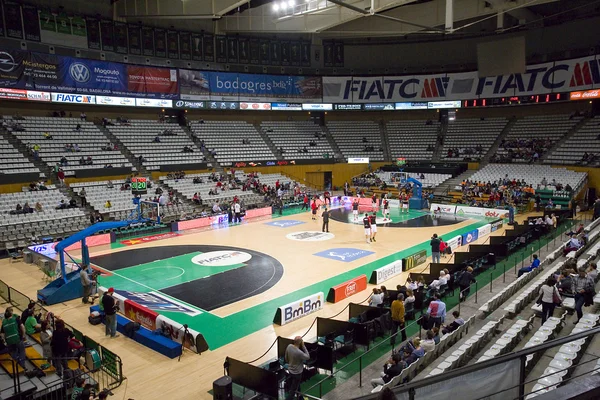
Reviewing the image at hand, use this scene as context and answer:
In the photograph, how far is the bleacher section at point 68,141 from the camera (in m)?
31.8

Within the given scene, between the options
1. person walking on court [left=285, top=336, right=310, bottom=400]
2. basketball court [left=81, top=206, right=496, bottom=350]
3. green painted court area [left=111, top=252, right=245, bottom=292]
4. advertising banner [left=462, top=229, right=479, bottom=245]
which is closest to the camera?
person walking on court [left=285, top=336, right=310, bottom=400]

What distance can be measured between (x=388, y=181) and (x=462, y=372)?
4072 centimetres

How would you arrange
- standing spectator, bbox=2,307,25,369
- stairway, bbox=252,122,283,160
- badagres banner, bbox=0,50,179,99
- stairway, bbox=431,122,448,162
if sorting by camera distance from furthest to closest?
stairway, bbox=431,122,448,162
stairway, bbox=252,122,283,160
badagres banner, bbox=0,50,179,99
standing spectator, bbox=2,307,25,369

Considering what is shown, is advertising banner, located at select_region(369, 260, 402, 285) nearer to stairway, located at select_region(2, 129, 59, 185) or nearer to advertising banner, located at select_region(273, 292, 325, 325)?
advertising banner, located at select_region(273, 292, 325, 325)

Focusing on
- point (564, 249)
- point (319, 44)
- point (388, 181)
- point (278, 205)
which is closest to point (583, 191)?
point (388, 181)

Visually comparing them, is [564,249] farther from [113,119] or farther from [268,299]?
[113,119]

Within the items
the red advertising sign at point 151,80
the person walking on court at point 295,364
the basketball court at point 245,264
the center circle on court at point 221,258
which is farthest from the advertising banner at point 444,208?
the person walking on court at point 295,364

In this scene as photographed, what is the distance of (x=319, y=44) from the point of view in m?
49.1

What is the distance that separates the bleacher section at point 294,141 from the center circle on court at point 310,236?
63.9 feet

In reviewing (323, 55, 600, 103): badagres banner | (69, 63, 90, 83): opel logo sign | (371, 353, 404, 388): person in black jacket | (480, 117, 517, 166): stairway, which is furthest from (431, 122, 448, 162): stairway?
(371, 353, 404, 388): person in black jacket

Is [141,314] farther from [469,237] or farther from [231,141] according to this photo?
[231,141]

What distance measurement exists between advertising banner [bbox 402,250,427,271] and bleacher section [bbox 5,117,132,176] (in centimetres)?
2416

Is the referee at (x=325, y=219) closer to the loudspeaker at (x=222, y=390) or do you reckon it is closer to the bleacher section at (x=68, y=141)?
the bleacher section at (x=68, y=141)

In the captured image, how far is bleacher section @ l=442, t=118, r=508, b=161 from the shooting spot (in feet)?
148
